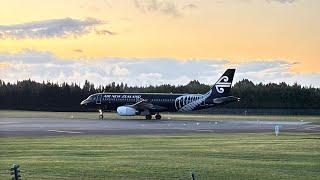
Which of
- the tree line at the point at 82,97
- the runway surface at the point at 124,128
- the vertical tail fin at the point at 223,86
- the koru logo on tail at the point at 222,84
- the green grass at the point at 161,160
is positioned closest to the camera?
the green grass at the point at 161,160

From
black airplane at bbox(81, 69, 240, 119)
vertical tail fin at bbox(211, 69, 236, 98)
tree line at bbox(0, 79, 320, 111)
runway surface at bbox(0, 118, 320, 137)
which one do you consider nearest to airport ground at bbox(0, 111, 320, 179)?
runway surface at bbox(0, 118, 320, 137)

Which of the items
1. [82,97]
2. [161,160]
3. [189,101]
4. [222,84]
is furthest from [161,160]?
[82,97]

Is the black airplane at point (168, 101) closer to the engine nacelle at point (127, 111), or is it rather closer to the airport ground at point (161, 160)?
the engine nacelle at point (127, 111)

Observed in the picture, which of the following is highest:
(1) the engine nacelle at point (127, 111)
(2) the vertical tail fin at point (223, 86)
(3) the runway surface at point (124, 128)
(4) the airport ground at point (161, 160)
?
(2) the vertical tail fin at point (223, 86)

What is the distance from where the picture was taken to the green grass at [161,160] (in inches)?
817

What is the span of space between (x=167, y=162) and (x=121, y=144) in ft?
32.5

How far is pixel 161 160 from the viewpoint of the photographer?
81.7 feet

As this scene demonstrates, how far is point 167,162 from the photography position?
24172mm

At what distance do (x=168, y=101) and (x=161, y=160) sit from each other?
5619 cm

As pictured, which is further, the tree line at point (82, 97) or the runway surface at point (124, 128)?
the tree line at point (82, 97)

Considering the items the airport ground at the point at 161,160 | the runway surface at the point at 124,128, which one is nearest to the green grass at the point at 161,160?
the airport ground at the point at 161,160

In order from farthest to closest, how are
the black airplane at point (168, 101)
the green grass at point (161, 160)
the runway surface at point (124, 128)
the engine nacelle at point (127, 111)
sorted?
the black airplane at point (168, 101)
the engine nacelle at point (127, 111)
the runway surface at point (124, 128)
the green grass at point (161, 160)

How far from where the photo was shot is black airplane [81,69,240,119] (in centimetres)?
7994

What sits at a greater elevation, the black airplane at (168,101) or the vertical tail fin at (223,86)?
the vertical tail fin at (223,86)
